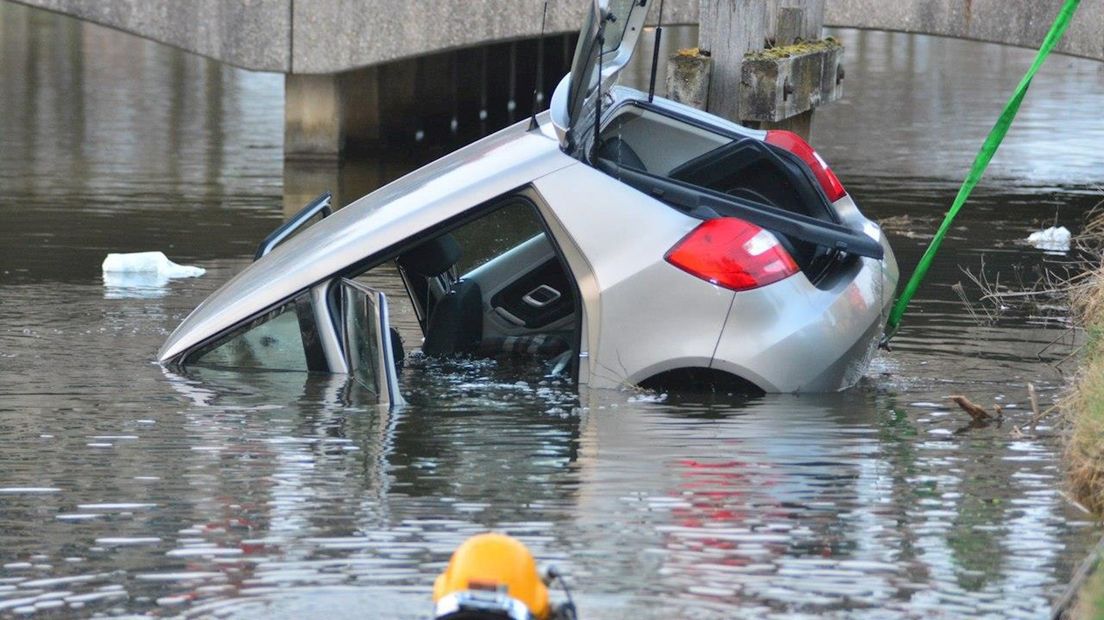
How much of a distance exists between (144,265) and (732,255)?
5412 mm

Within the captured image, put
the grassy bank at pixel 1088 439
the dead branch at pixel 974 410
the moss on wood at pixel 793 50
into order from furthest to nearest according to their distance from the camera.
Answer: the moss on wood at pixel 793 50 → the dead branch at pixel 974 410 → the grassy bank at pixel 1088 439

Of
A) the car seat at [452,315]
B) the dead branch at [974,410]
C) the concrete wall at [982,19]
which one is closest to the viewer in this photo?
the dead branch at [974,410]

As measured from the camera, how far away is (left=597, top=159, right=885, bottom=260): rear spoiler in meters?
6.62

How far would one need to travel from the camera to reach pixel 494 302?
324 inches

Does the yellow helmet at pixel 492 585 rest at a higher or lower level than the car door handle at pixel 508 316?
higher

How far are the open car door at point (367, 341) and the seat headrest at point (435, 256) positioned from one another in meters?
0.75

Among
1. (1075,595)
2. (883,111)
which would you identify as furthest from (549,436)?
(883,111)

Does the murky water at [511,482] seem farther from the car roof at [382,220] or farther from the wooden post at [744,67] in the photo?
the wooden post at [744,67]

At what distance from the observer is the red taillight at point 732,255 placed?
658cm

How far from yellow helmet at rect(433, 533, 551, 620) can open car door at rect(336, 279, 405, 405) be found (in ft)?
8.97

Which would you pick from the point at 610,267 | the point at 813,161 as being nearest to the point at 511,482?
the point at 610,267

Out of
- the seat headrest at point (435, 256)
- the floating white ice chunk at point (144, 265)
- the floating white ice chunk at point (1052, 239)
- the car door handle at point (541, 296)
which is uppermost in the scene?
the seat headrest at point (435, 256)

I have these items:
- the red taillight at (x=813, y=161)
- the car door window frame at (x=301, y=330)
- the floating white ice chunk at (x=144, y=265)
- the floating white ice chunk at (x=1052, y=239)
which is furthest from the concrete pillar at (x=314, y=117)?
the car door window frame at (x=301, y=330)

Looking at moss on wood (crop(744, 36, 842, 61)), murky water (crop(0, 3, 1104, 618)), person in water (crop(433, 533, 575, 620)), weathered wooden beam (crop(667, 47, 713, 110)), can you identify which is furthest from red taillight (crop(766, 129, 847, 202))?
person in water (crop(433, 533, 575, 620))
